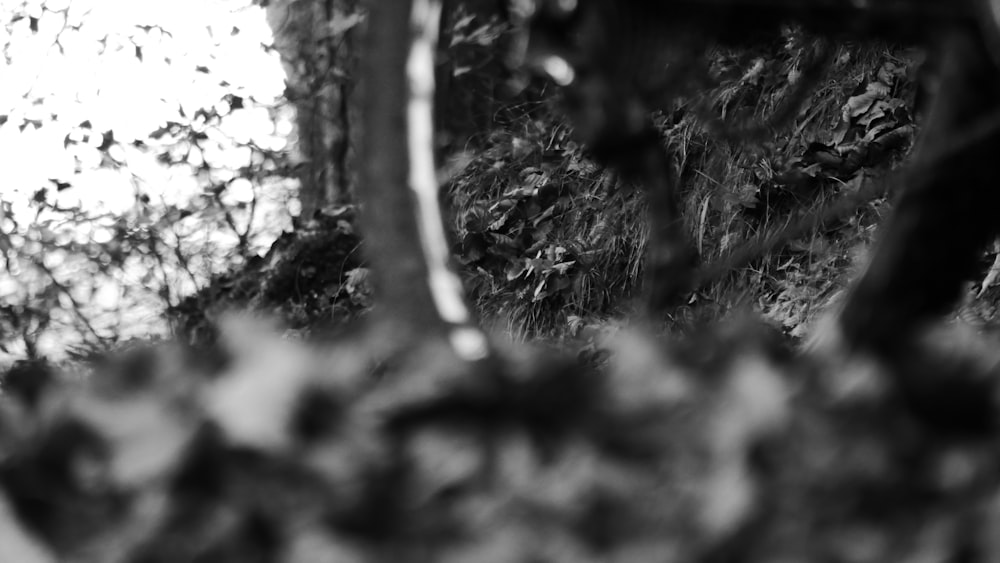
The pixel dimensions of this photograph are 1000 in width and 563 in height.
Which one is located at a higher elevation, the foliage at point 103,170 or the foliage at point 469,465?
the foliage at point 103,170

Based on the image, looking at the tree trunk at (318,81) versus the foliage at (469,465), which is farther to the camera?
the tree trunk at (318,81)

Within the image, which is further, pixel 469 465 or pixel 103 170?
pixel 103 170

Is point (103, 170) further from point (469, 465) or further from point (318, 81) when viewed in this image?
point (469, 465)

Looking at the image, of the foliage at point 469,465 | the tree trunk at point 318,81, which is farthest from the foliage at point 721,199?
the foliage at point 469,465

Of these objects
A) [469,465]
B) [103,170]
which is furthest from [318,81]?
[469,465]

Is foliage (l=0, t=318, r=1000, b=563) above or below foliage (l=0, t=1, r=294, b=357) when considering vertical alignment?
below

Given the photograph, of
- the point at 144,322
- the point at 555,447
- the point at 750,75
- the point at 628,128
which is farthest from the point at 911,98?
the point at 555,447

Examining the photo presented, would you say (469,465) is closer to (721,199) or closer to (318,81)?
(721,199)

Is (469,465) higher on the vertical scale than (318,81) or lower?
lower

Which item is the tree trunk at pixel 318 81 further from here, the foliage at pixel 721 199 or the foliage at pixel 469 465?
the foliage at pixel 469 465

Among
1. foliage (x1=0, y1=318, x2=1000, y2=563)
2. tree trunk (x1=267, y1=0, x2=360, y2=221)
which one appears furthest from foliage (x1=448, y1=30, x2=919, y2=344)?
foliage (x1=0, y1=318, x2=1000, y2=563)

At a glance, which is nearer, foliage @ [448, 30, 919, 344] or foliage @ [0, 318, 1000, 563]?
foliage @ [0, 318, 1000, 563]

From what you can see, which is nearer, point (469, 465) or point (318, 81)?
point (469, 465)

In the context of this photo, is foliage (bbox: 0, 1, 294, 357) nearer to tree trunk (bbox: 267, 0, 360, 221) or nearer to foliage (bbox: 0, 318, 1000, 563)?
tree trunk (bbox: 267, 0, 360, 221)
